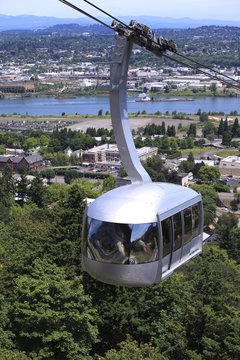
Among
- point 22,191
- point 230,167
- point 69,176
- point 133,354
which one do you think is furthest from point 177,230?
point 230,167

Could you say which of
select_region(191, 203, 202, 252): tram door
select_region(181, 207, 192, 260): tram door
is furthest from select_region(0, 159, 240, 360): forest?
select_region(181, 207, 192, 260): tram door

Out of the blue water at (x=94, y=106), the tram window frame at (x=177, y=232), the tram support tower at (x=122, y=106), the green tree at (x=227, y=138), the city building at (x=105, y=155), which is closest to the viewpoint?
the tram window frame at (x=177, y=232)

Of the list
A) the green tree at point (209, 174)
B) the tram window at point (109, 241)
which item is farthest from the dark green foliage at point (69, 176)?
the tram window at point (109, 241)

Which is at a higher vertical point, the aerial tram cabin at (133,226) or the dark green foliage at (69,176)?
the aerial tram cabin at (133,226)

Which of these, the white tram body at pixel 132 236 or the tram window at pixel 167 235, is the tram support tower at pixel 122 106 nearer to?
the white tram body at pixel 132 236

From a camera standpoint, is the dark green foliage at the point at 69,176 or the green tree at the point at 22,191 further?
the dark green foliage at the point at 69,176

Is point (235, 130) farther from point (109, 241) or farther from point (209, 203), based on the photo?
point (109, 241)

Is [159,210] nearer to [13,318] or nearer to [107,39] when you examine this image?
[13,318]

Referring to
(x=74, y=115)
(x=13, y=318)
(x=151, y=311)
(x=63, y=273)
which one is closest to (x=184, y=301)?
(x=151, y=311)
